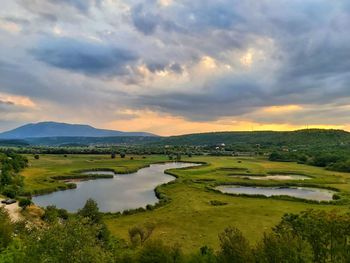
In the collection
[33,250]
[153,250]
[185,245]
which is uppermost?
[33,250]

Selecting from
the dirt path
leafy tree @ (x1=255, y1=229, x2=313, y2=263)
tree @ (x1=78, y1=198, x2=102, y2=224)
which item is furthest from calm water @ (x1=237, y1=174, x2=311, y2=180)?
leafy tree @ (x1=255, y1=229, x2=313, y2=263)

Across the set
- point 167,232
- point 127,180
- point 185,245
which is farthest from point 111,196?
point 185,245

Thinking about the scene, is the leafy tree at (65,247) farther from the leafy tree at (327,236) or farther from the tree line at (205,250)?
the leafy tree at (327,236)

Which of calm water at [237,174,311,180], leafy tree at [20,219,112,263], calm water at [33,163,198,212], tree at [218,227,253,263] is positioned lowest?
calm water at [33,163,198,212]

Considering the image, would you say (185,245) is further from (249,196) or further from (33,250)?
(249,196)

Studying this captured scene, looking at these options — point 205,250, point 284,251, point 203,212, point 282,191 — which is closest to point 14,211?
point 203,212

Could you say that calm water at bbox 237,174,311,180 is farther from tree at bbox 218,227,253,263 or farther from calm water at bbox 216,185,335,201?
tree at bbox 218,227,253,263
